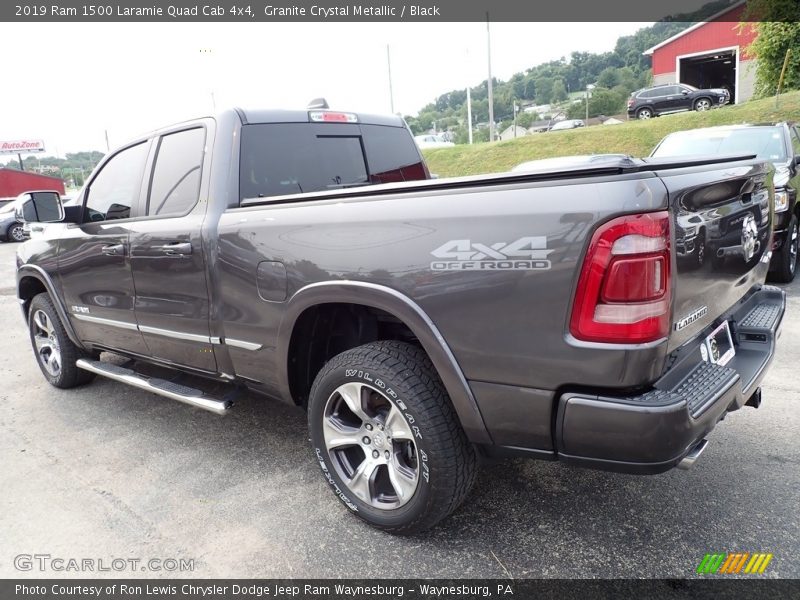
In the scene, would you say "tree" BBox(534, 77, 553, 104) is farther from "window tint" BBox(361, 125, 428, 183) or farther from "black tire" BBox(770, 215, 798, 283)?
"window tint" BBox(361, 125, 428, 183)

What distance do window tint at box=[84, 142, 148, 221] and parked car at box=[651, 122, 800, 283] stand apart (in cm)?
468

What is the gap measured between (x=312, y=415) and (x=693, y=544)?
1.69 m

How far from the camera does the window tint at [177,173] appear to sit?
325 centimetres

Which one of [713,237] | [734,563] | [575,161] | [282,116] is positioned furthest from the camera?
[575,161]

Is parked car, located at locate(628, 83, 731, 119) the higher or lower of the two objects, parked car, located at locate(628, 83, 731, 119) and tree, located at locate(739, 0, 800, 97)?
the lower

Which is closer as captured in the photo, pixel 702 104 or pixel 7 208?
pixel 7 208

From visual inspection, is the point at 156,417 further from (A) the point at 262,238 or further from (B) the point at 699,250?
(B) the point at 699,250

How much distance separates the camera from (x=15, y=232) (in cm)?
1950

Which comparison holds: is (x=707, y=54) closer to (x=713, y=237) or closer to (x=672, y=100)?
(x=672, y=100)

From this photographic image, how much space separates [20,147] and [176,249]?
219ft

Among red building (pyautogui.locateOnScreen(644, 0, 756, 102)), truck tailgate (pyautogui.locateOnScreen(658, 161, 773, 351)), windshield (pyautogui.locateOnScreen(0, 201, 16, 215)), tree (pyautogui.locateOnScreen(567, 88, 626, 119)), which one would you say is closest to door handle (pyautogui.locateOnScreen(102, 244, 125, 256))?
truck tailgate (pyautogui.locateOnScreen(658, 161, 773, 351))

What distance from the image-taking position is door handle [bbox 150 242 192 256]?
10.1ft

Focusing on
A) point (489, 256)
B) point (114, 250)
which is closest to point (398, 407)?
point (489, 256)

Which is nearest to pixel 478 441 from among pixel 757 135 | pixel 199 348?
pixel 199 348
